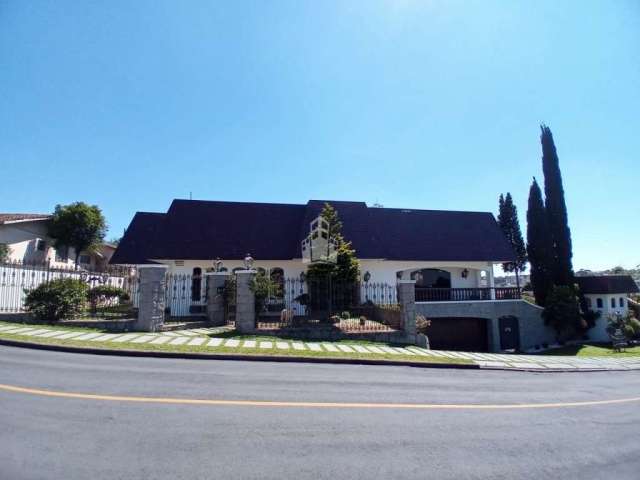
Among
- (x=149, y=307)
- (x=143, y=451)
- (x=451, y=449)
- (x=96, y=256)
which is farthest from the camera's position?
(x=96, y=256)

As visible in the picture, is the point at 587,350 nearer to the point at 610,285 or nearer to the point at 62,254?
the point at 610,285

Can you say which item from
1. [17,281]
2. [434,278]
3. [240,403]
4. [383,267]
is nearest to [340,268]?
[383,267]

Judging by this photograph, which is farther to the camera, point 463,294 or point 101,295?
point 463,294

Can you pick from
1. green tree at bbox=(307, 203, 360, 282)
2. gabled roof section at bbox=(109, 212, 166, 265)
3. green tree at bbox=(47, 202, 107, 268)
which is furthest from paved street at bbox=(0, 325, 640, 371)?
green tree at bbox=(47, 202, 107, 268)

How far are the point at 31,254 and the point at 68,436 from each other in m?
39.3

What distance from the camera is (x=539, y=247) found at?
26109 millimetres

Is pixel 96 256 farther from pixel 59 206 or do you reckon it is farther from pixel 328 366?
pixel 328 366

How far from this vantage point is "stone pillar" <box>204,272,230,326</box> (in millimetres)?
15266

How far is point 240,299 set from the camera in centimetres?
1382

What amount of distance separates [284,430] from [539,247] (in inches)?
1061

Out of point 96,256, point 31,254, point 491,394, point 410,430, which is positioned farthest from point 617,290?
point 96,256

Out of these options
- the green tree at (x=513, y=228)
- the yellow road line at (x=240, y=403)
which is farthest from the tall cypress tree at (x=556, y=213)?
the yellow road line at (x=240, y=403)

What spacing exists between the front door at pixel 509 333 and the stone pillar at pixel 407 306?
34.4ft

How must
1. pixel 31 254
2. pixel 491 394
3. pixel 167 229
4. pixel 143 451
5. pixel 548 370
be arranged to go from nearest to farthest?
pixel 143 451 → pixel 491 394 → pixel 548 370 → pixel 167 229 → pixel 31 254
